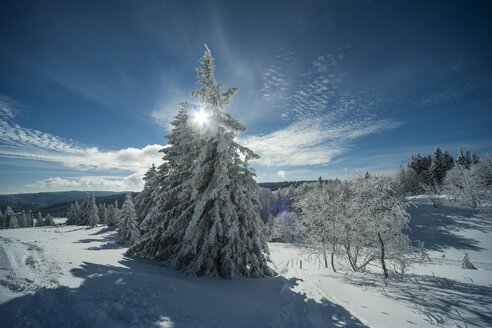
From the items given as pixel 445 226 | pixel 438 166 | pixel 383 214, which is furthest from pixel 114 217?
pixel 438 166

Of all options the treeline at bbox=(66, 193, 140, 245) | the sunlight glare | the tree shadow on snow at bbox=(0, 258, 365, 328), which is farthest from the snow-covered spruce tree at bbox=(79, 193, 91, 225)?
the tree shadow on snow at bbox=(0, 258, 365, 328)

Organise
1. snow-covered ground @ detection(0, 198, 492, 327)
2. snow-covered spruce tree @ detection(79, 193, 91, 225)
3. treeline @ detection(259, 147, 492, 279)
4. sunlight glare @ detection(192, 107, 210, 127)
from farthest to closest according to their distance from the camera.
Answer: snow-covered spruce tree @ detection(79, 193, 91, 225)
treeline @ detection(259, 147, 492, 279)
sunlight glare @ detection(192, 107, 210, 127)
snow-covered ground @ detection(0, 198, 492, 327)

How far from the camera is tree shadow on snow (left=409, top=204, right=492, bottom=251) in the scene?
37.4 metres

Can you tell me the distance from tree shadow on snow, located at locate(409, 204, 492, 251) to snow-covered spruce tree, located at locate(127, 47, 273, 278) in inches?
1914

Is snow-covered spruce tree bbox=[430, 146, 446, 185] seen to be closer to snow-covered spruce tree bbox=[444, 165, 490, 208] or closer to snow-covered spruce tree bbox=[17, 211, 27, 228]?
snow-covered spruce tree bbox=[444, 165, 490, 208]

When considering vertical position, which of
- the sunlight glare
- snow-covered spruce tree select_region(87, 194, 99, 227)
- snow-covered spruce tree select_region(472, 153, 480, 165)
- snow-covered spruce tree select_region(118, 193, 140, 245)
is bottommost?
snow-covered spruce tree select_region(87, 194, 99, 227)

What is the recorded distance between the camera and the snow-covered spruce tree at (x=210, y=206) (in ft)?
31.9

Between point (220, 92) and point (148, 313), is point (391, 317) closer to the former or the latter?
point (148, 313)

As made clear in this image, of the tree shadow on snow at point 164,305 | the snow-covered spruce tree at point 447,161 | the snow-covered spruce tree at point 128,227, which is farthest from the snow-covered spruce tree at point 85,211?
the snow-covered spruce tree at point 447,161

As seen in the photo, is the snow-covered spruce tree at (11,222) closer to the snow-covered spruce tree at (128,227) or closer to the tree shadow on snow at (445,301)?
the snow-covered spruce tree at (128,227)

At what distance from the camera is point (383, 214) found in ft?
45.8

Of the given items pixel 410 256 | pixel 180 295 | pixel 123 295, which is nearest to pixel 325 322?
pixel 180 295

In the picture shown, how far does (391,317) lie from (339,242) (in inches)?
457

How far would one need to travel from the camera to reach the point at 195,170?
9.79 metres
